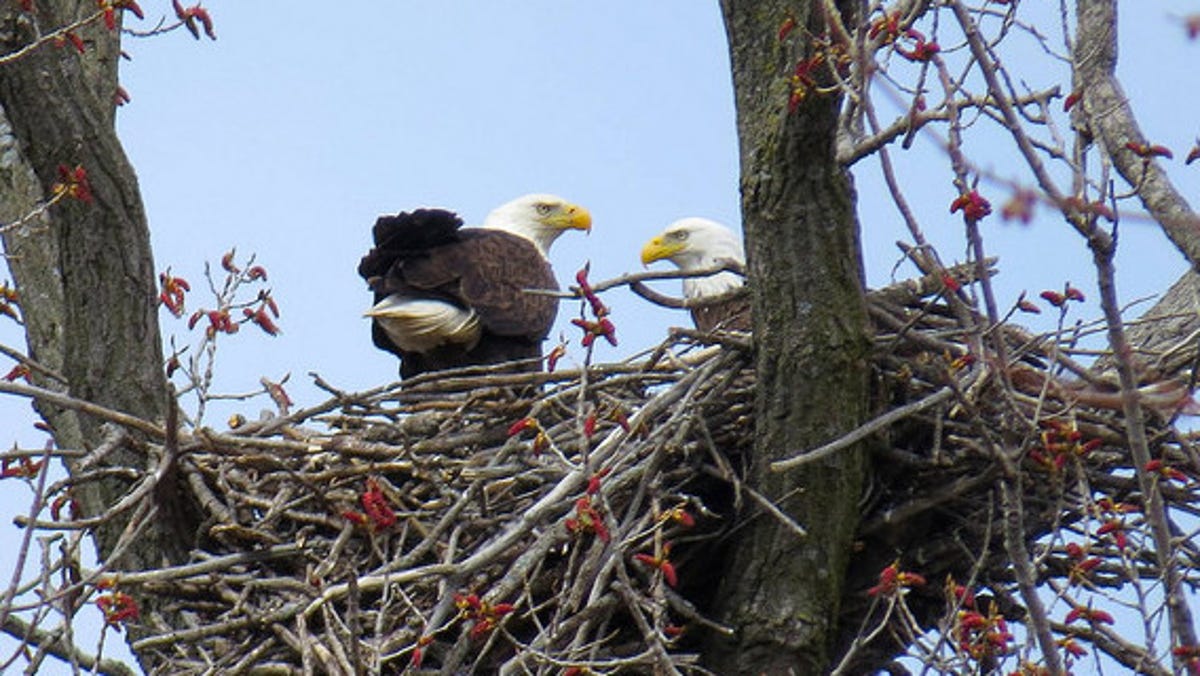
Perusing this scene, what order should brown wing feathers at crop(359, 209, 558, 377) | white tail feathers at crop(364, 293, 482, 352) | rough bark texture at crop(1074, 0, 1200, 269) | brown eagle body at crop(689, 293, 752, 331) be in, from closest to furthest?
brown eagle body at crop(689, 293, 752, 331) < rough bark texture at crop(1074, 0, 1200, 269) < white tail feathers at crop(364, 293, 482, 352) < brown wing feathers at crop(359, 209, 558, 377)

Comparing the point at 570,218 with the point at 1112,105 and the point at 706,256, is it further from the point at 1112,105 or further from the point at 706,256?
the point at 1112,105

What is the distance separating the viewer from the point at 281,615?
4309mm

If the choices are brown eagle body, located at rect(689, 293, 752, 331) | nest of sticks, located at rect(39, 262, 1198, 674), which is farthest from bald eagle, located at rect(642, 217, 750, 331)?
nest of sticks, located at rect(39, 262, 1198, 674)

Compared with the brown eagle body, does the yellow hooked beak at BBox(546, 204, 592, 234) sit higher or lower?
higher

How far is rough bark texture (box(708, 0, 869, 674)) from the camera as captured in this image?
396 cm

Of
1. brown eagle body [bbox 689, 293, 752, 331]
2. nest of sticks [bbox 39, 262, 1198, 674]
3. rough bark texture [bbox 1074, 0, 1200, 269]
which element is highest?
rough bark texture [bbox 1074, 0, 1200, 269]

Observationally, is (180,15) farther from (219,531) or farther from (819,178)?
(819,178)

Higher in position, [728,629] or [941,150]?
[941,150]

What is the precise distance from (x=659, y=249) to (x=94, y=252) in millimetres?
3551

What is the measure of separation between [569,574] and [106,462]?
125 centimetres

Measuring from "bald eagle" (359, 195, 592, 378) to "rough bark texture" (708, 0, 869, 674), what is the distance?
2106 millimetres

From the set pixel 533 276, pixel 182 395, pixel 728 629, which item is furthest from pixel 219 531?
pixel 533 276

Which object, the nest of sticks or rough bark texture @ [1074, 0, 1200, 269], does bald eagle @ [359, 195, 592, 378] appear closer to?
the nest of sticks

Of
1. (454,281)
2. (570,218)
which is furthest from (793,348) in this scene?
(570,218)
